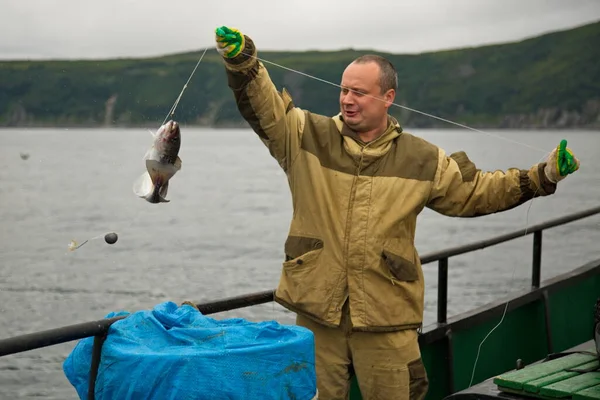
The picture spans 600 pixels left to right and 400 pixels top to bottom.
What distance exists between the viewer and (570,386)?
3.53m

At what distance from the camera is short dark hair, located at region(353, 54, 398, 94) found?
4098mm


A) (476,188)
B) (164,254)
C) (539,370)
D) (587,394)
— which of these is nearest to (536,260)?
(476,188)

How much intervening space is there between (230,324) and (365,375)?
1147 mm

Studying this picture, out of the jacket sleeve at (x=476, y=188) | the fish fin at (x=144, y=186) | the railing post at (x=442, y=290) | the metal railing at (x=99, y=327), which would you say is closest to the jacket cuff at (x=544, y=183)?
the jacket sleeve at (x=476, y=188)

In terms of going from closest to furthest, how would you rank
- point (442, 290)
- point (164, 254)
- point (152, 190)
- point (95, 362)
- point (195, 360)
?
point (195, 360) → point (95, 362) → point (152, 190) → point (442, 290) → point (164, 254)

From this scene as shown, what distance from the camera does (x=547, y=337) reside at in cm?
669

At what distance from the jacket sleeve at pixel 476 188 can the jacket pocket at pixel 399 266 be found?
346 mm

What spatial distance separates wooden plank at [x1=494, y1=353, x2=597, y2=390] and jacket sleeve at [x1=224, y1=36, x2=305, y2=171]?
1389 millimetres

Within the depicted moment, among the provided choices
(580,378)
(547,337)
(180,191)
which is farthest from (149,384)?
(180,191)

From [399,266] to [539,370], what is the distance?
77 centimetres

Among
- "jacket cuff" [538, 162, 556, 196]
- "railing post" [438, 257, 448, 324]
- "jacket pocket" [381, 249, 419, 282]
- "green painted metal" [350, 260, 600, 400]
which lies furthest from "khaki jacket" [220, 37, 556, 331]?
"railing post" [438, 257, 448, 324]

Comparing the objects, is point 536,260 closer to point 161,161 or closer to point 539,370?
point 539,370

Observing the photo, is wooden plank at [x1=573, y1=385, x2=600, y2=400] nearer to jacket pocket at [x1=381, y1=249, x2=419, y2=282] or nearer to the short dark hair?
jacket pocket at [x1=381, y1=249, x2=419, y2=282]

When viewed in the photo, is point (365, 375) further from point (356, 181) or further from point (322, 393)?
point (356, 181)
